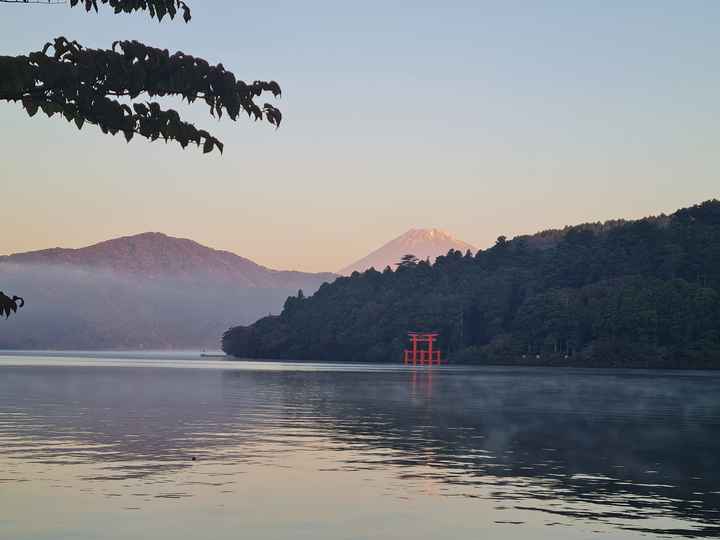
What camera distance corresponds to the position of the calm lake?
24766 mm

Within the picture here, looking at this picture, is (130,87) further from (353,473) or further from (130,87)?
(353,473)

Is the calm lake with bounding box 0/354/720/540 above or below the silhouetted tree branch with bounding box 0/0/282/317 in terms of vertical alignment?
below

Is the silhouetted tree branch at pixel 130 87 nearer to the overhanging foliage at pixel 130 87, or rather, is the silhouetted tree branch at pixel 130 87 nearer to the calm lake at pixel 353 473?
the overhanging foliage at pixel 130 87

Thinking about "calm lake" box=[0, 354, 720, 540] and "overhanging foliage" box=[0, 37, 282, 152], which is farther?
"calm lake" box=[0, 354, 720, 540]

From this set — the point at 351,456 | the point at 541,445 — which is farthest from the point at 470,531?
the point at 541,445

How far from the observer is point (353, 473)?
3450cm

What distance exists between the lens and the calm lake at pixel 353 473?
81.3 ft

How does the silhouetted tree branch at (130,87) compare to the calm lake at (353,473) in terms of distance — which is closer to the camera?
the silhouetted tree branch at (130,87)

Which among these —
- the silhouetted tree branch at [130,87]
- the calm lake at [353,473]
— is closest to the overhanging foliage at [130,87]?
the silhouetted tree branch at [130,87]

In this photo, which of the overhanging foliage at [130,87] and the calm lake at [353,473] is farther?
the calm lake at [353,473]

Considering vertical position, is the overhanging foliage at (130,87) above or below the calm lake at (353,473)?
above

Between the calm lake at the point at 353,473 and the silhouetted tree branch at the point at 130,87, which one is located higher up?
the silhouetted tree branch at the point at 130,87

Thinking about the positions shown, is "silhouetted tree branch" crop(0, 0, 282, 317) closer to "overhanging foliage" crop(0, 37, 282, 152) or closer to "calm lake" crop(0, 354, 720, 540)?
"overhanging foliage" crop(0, 37, 282, 152)

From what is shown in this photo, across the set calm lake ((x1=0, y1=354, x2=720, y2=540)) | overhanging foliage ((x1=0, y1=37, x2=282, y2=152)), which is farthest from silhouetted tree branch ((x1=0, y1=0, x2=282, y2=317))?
calm lake ((x1=0, y1=354, x2=720, y2=540))
